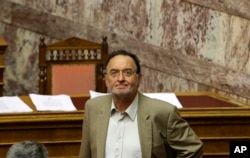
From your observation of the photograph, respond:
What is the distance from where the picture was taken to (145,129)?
366 cm

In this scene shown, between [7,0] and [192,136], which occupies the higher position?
[7,0]

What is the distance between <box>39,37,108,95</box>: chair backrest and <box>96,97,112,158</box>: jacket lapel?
2.83 m

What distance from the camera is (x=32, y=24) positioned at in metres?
8.38

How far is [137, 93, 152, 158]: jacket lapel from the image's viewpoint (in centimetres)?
364

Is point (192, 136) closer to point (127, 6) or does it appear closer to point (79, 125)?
point (79, 125)

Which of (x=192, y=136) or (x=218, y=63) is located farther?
(x=218, y=63)

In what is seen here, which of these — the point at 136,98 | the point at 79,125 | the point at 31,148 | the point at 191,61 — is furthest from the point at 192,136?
the point at 191,61

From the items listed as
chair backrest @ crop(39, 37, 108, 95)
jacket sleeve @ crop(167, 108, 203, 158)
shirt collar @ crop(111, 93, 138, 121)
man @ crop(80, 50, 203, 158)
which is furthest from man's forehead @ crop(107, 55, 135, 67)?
chair backrest @ crop(39, 37, 108, 95)

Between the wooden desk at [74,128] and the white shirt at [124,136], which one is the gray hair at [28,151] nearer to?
the white shirt at [124,136]

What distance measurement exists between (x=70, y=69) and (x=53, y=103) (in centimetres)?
157

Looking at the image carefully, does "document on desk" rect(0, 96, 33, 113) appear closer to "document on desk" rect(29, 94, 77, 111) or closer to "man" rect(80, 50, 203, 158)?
"document on desk" rect(29, 94, 77, 111)

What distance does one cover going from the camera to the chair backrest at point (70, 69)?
262 inches

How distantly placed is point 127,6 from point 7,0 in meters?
1.27

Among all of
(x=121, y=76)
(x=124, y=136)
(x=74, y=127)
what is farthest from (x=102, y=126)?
(x=74, y=127)
